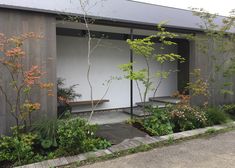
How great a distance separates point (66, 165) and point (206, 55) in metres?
5.63

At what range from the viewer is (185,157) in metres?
3.72

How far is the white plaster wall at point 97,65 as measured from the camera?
6.93 m

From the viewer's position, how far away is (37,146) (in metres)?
3.94

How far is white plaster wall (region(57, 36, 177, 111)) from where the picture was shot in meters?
6.93

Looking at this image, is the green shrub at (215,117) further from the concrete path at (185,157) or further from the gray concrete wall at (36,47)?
the gray concrete wall at (36,47)

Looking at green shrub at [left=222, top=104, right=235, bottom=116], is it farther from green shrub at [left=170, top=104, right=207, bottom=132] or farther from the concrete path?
the concrete path

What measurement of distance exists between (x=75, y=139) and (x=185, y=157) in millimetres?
1913

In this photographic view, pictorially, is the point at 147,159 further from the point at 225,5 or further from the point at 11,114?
the point at 225,5

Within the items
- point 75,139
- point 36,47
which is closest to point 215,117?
point 75,139

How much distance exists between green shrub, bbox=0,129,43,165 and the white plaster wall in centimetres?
325

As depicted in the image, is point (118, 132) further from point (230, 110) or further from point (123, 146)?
point (230, 110)

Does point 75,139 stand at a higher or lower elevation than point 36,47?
lower

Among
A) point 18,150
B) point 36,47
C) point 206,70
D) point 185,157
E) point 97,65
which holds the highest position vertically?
point 36,47

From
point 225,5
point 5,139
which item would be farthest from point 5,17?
point 225,5
